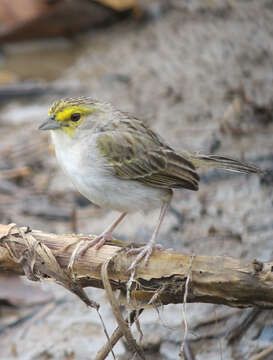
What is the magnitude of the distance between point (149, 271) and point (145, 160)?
929 mm

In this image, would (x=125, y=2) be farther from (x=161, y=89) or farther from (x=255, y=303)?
(x=255, y=303)

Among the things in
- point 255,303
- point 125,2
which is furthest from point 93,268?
point 125,2

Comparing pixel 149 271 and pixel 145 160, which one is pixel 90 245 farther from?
pixel 145 160

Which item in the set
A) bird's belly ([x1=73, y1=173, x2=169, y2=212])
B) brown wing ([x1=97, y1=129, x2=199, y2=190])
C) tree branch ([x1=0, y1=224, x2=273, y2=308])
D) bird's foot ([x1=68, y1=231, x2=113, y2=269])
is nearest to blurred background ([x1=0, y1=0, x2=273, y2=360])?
tree branch ([x1=0, y1=224, x2=273, y2=308])

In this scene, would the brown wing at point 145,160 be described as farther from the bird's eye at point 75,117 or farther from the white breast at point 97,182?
the bird's eye at point 75,117

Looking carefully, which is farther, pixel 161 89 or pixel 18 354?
pixel 161 89

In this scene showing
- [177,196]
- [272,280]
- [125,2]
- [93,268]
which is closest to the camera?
[272,280]

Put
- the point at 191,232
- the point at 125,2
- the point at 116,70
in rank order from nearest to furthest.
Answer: the point at 191,232 < the point at 116,70 < the point at 125,2

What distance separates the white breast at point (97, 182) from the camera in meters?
4.05

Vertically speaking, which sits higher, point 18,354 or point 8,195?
point 8,195

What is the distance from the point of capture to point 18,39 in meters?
9.82

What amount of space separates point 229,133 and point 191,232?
1.57 meters

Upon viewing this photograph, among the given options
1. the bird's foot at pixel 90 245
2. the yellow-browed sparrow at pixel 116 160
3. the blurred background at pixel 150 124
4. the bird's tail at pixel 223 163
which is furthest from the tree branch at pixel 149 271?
the bird's tail at pixel 223 163

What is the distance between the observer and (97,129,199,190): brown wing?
4.23 m
